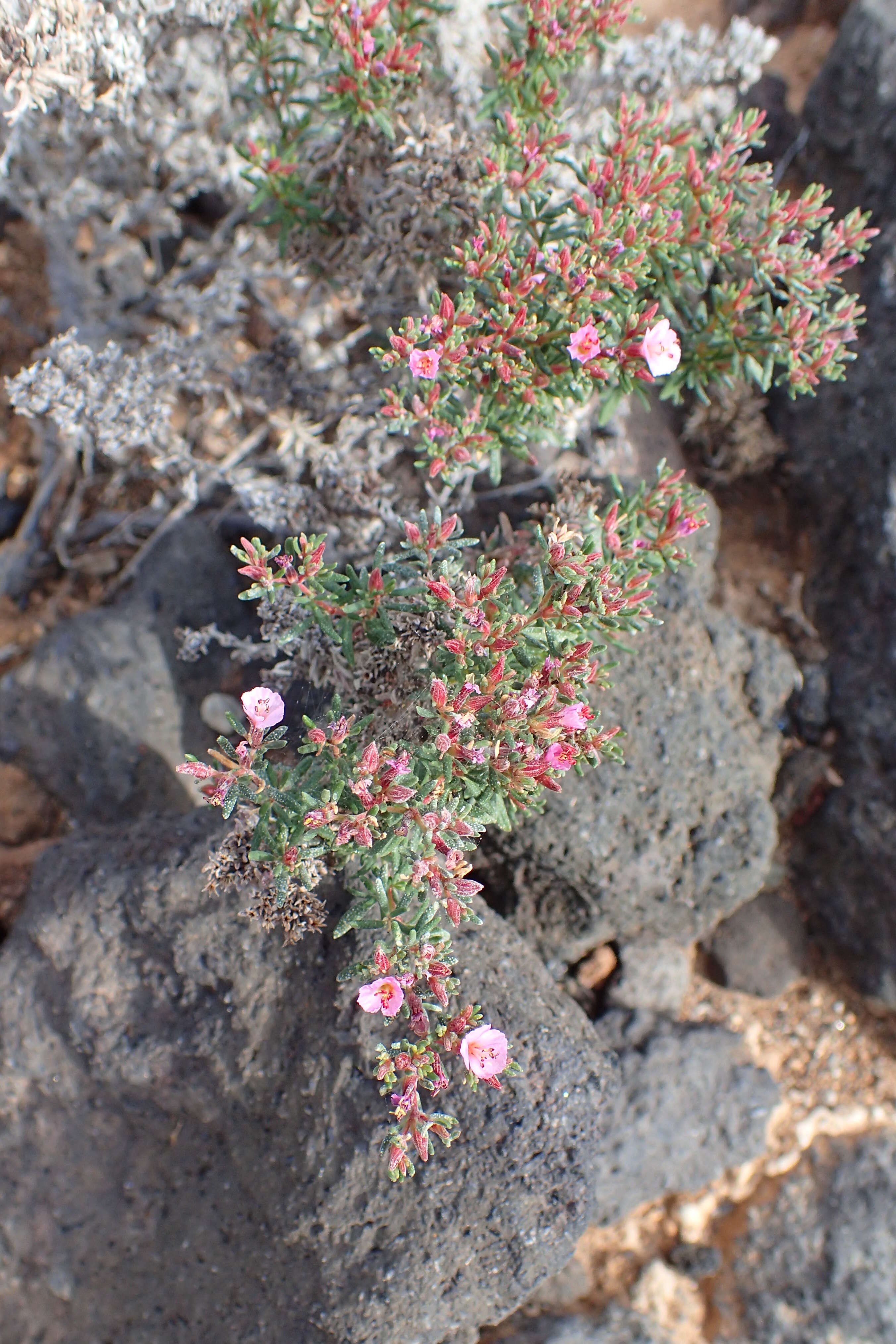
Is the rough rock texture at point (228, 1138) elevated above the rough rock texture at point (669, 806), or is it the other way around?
the rough rock texture at point (669, 806)

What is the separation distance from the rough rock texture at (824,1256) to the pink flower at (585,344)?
364cm

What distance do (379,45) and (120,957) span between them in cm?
338

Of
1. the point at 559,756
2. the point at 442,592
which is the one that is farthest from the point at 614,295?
the point at 559,756

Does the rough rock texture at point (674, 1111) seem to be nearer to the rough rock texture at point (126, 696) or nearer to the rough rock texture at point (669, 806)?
the rough rock texture at point (669, 806)

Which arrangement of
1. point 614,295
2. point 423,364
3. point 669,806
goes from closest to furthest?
point 423,364 → point 614,295 → point 669,806

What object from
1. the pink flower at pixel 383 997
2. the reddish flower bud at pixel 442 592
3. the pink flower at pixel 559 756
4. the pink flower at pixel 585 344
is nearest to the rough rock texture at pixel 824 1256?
the pink flower at pixel 383 997

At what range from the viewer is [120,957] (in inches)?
137

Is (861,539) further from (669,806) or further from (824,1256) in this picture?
(824,1256)

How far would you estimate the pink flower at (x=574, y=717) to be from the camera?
270 centimetres

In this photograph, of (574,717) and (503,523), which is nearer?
(574,717)

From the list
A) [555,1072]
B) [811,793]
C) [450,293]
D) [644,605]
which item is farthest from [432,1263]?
[450,293]

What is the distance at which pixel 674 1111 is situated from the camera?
4.01 m

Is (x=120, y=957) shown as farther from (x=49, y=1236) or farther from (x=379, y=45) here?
(x=379, y=45)

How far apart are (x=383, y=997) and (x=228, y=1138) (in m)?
1.23
